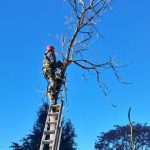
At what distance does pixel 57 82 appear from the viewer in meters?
10.1

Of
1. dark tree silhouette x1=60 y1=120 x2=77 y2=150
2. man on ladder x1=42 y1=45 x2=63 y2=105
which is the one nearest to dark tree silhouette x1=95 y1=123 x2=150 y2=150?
dark tree silhouette x1=60 y1=120 x2=77 y2=150

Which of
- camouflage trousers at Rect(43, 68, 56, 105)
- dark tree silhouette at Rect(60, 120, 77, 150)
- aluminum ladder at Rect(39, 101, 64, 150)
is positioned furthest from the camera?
dark tree silhouette at Rect(60, 120, 77, 150)

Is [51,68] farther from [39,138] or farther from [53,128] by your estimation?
[39,138]

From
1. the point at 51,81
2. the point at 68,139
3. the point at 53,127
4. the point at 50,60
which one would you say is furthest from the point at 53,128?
the point at 68,139

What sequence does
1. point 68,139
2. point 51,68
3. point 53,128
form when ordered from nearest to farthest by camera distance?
point 53,128 < point 51,68 < point 68,139

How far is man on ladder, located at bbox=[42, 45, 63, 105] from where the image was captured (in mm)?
9883

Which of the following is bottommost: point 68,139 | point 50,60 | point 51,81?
point 51,81

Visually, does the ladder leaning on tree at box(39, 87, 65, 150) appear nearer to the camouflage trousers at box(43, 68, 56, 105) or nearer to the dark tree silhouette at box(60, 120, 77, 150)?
the camouflage trousers at box(43, 68, 56, 105)

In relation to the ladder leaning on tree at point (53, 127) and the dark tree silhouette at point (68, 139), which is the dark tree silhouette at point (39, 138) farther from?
the ladder leaning on tree at point (53, 127)

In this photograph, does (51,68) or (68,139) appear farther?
(68,139)

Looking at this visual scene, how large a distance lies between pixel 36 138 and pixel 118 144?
2814cm

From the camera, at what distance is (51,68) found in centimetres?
991

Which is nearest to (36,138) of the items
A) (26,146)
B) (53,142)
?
(26,146)

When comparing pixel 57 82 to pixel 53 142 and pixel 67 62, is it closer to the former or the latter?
pixel 67 62
